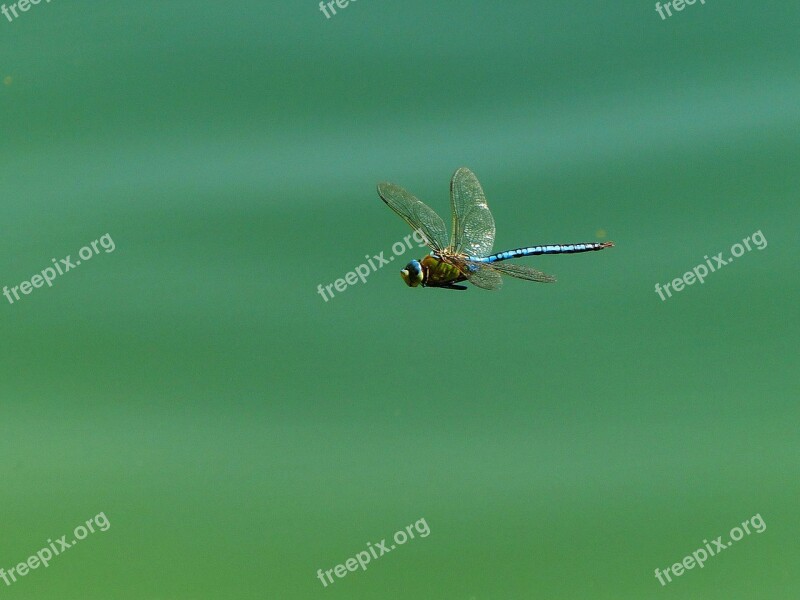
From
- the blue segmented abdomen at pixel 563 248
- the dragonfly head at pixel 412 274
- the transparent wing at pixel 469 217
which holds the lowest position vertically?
the blue segmented abdomen at pixel 563 248

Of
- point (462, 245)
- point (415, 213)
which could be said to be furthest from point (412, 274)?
point (462, 245)

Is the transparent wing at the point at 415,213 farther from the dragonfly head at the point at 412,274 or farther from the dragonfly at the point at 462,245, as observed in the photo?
the dragonfly head at the point at 412,274

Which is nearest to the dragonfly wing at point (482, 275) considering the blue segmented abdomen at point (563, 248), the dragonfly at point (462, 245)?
the dragonfly at point (462, 245)

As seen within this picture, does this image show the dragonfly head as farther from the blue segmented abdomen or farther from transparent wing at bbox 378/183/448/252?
the blue segmented abdomen

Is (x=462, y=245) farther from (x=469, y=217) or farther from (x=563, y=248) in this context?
(x=563, y=248)

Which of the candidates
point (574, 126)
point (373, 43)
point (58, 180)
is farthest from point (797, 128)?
point (58, 180)

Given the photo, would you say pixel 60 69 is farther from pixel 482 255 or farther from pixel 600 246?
pixel 600 246
